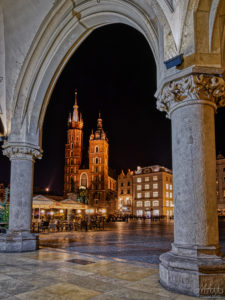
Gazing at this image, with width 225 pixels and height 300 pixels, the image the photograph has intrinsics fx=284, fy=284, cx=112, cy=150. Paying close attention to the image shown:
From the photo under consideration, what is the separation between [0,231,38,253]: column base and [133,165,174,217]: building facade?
223 ft

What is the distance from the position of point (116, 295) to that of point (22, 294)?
135cm

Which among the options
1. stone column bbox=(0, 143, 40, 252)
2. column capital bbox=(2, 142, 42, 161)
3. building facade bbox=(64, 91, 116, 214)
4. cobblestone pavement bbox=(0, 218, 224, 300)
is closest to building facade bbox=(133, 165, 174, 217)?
building facade bbox=(64, 91, 116, 214)

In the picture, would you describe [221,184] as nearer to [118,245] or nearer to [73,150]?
[73,150]

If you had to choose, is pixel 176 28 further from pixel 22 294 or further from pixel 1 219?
pixel 1 219

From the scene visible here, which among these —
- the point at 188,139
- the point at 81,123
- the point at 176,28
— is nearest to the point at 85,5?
the point at 176,28

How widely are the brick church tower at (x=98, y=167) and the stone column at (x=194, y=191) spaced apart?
8759cm

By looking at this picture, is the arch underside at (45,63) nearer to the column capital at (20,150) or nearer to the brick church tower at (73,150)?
the column capital at (20,150)

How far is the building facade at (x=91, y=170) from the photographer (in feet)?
302

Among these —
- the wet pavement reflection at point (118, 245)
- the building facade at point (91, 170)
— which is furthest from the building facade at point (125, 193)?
the wet pavement reflection at point (118, 245)

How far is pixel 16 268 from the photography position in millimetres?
5953

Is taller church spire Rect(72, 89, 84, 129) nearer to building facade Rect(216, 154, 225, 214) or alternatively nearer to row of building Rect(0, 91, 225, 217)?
row of building Rect(0, 91, 225, 217)

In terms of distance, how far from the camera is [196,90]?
4.65 m

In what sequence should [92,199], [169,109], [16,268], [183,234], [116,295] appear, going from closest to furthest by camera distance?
[116,295] → [183,234] → [169,109] → [16,268] → [92,199]

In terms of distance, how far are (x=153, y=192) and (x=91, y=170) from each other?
2634cm
